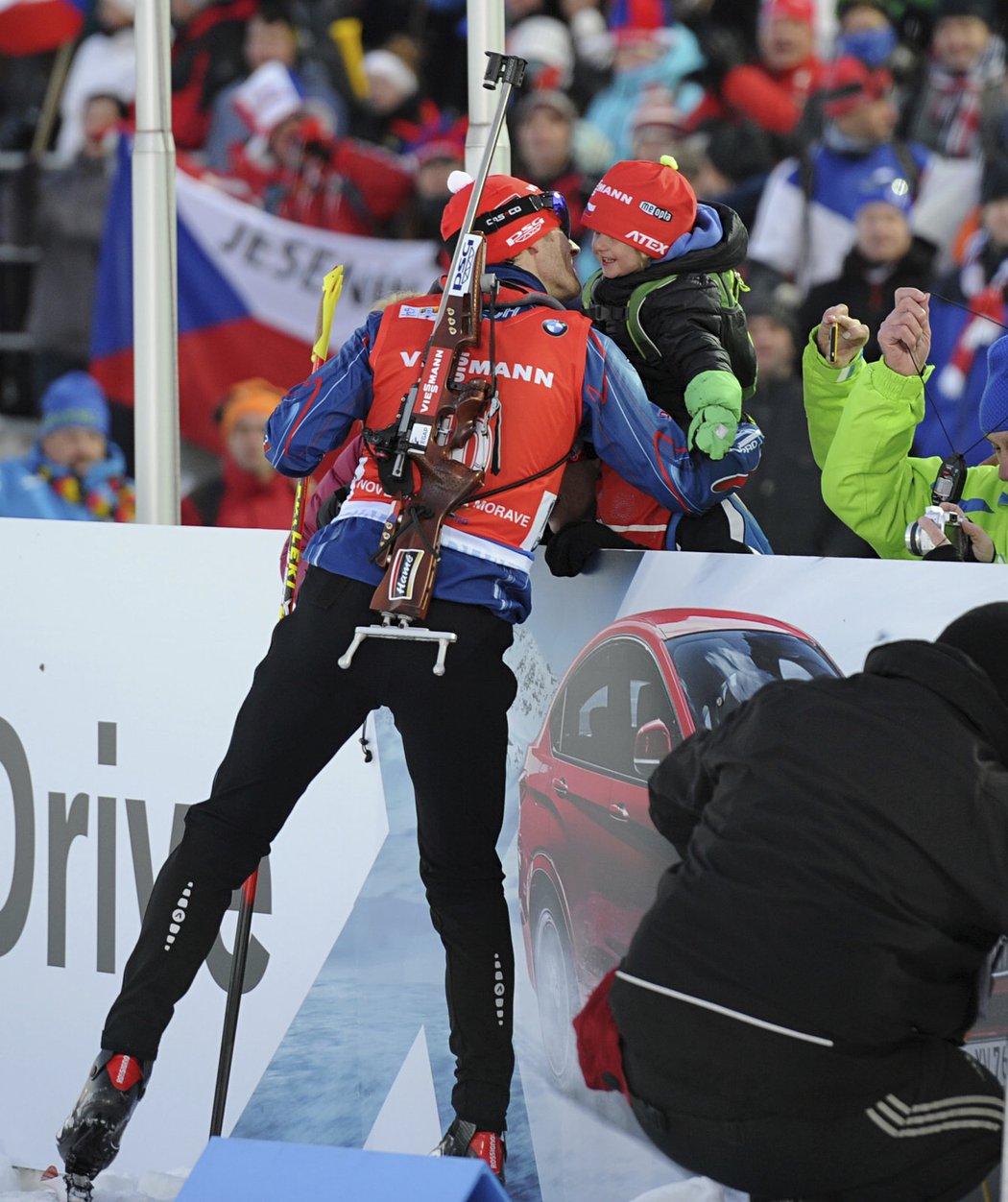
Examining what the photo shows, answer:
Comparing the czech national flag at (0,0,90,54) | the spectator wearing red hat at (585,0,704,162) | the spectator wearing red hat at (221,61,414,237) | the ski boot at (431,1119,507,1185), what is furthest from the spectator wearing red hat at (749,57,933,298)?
the czech national flag at (0,0,90,54)

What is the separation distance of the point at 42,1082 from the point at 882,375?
240cm

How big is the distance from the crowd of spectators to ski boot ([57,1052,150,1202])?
2.76 metres

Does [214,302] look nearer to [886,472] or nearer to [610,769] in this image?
[886,472]

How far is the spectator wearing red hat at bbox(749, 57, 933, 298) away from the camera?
5.11 metres

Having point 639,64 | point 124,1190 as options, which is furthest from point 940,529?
point 639,64

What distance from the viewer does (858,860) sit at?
211 centimetres

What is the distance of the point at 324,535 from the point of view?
2.89 metres

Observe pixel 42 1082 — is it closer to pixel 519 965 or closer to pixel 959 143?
pixel 519 965

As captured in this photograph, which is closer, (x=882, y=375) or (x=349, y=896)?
(x=882, y=375)

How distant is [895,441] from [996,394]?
23cm

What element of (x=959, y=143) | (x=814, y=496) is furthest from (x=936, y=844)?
(x=959, y=143)

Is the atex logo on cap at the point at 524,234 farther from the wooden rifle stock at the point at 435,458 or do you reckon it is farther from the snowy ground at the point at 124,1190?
the snowy ground at the point at 124,1190

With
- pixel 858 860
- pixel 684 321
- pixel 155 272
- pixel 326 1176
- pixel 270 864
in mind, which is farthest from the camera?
pixel 155 272

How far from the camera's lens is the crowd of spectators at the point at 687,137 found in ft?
16.4
